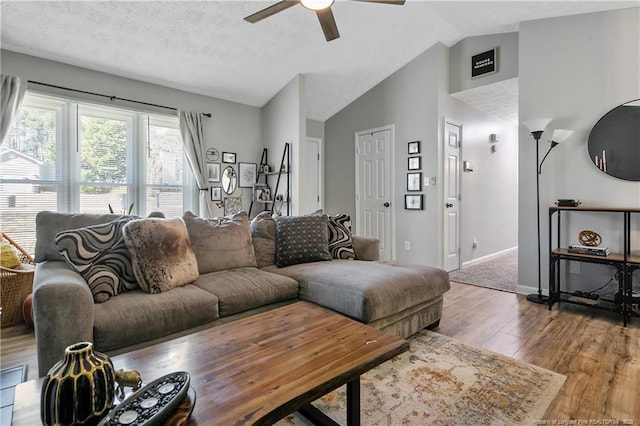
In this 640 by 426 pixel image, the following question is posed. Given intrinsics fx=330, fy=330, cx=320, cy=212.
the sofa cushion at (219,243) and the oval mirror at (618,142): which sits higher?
the oval mirror at (618,142)

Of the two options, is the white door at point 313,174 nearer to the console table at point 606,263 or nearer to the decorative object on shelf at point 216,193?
the decorative object on shelf at point 216,193

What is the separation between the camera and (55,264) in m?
1.97

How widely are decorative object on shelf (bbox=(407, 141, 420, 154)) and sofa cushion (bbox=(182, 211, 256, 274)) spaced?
9.61 ft

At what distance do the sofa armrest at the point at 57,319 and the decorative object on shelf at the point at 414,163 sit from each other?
4130mm

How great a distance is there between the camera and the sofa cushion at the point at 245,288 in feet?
6.72

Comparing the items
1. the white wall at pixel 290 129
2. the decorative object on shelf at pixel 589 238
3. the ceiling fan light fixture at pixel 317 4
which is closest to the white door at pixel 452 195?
the decorative object on shelf at pixel 589 238

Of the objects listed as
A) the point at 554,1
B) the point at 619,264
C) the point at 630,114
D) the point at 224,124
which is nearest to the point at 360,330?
the point at 619,264

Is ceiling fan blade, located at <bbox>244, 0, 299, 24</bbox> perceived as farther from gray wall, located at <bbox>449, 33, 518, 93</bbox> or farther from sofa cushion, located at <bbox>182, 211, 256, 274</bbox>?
gray wall, located at <bbox>449, 33, 518, 93</bbox>

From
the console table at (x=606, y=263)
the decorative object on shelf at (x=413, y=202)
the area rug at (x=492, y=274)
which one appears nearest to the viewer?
the console table at (x=606, y=263)

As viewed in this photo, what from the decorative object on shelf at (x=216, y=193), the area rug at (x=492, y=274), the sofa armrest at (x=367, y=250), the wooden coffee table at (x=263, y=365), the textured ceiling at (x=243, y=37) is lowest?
the area rug at (x=492, y=274)


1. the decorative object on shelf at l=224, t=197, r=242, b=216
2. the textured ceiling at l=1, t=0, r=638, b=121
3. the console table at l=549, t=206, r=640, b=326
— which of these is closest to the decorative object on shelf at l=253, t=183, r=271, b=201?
the decorative object on shelf at l=224, t=197, r=242, b=216

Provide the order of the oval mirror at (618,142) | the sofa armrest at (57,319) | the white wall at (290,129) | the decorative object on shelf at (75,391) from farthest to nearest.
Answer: the white wall at (290,129)
the oval mirror at (618,142)
the sofa armrest at (57,319)
the decorative object on shelf at (75,391)

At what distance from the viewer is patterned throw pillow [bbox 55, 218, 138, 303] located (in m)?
1.86

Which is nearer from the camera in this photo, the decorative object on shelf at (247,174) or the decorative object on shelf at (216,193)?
the decorative object on shelf at (216,193)
